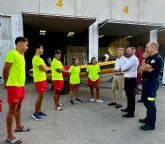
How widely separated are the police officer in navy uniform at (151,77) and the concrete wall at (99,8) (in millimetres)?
9047

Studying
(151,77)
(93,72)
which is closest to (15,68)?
(151,77)

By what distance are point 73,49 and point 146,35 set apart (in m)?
7.21

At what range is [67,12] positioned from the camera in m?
13.2

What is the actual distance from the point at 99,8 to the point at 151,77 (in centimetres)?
983

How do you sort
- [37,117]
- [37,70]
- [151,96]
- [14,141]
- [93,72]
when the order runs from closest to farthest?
1. [14,141]
2. [151,96]
3. [37,70]
4. [37,117]
5. [93,72]

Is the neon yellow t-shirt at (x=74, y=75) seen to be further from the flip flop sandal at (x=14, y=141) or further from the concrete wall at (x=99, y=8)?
the concrete wall at (x=99, y=8)

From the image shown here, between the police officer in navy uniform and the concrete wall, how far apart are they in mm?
9047

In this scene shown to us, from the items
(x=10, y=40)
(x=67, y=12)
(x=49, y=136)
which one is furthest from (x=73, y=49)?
(x=49, y=136)

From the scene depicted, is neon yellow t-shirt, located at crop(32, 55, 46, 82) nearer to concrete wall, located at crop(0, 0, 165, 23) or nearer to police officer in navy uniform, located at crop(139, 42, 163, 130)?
police officer in navy uniform, located at crop(139, 42, 163, 130)

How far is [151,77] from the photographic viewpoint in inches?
187

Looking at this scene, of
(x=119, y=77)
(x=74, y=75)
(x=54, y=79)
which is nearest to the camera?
(x=54, y=79)

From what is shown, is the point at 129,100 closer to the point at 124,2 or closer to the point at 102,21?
the point at 102,21

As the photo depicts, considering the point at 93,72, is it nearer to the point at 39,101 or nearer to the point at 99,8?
the point at 39,101

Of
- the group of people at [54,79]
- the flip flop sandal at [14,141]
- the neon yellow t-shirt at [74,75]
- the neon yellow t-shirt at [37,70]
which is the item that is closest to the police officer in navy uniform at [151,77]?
the group of people at [54,79]
